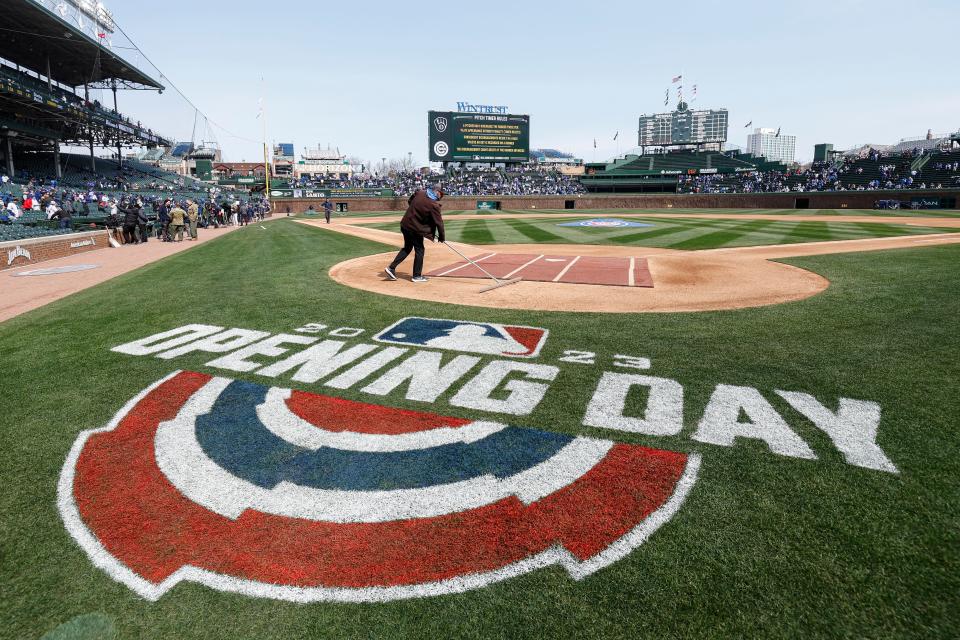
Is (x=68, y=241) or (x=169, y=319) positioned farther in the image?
(x=68, y=241)

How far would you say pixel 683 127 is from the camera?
105 m

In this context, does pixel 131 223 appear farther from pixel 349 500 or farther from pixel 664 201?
pixel 664 201

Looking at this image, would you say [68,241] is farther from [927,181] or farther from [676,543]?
[927,181]

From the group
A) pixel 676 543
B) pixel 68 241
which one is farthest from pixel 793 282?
pixel 68 241

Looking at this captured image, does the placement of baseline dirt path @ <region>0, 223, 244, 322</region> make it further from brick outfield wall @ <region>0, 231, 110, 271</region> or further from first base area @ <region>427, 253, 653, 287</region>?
first base area @ <region>427, 253, 653, 287</region>

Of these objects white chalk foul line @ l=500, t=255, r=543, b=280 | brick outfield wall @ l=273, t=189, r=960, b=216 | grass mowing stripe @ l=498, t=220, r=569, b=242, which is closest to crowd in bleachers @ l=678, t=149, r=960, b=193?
brick outfield wall @ l=273, t=189, r=960, b=216

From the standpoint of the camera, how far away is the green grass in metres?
2.38

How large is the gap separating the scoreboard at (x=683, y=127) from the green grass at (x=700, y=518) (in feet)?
339

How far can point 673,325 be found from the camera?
7.30 meters

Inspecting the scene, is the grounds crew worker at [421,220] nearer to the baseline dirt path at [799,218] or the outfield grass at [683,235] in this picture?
the outfield grass at [683,235]

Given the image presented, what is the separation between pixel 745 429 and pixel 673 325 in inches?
132

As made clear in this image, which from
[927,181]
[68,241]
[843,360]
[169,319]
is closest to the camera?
[843,360]

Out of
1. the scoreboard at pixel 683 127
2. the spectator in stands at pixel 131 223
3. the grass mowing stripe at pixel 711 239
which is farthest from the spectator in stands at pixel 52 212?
the scoreboard at pixel 683 127

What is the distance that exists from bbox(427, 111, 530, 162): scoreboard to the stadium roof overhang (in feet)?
111
